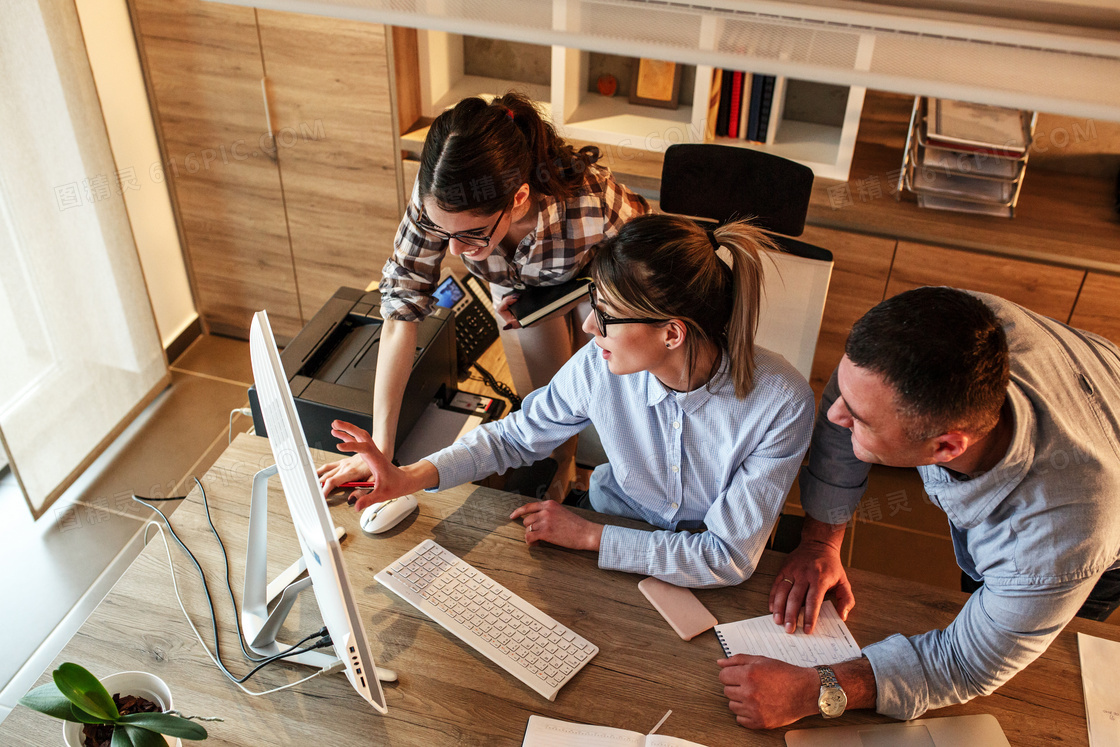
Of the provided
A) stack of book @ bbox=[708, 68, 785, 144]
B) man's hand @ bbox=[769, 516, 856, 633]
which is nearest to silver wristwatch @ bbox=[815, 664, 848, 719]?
man's hand @ bbox=[769, 516, 856, 633]

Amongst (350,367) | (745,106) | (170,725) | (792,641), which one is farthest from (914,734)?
(745,106)

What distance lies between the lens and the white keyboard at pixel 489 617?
4.35ft

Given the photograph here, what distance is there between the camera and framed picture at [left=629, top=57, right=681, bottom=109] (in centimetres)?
297

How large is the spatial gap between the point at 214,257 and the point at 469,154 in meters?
2.19

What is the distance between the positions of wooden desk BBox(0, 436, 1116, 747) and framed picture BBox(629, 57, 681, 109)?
2006 mm

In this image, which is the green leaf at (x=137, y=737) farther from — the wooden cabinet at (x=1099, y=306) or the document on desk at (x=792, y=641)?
the wooden cabinet at (x=1099, y=306)

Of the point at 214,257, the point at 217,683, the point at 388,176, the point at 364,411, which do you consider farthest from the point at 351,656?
the point at 214,257

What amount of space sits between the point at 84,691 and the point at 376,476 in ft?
1.93

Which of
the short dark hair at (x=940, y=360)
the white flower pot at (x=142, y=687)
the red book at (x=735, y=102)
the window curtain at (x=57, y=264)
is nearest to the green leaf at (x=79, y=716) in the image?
the white flower pot at (x=142, y=687)

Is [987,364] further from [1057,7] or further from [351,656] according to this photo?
[351,656]

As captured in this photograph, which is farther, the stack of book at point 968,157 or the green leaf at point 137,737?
the stack of book at point 968,157

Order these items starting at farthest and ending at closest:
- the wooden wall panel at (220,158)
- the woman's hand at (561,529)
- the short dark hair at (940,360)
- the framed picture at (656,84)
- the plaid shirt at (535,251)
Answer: the framed picture at (656,84) < the wooden wall panel at (220,158) < the plaid shirt at (535,251) < the woman's hand at (561,529) < the short dark hair at (940,360)

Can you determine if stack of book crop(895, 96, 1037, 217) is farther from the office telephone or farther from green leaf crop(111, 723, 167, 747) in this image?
green leaf crop(111, 723, 167, 747)

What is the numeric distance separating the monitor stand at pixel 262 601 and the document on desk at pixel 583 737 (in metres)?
0.25
